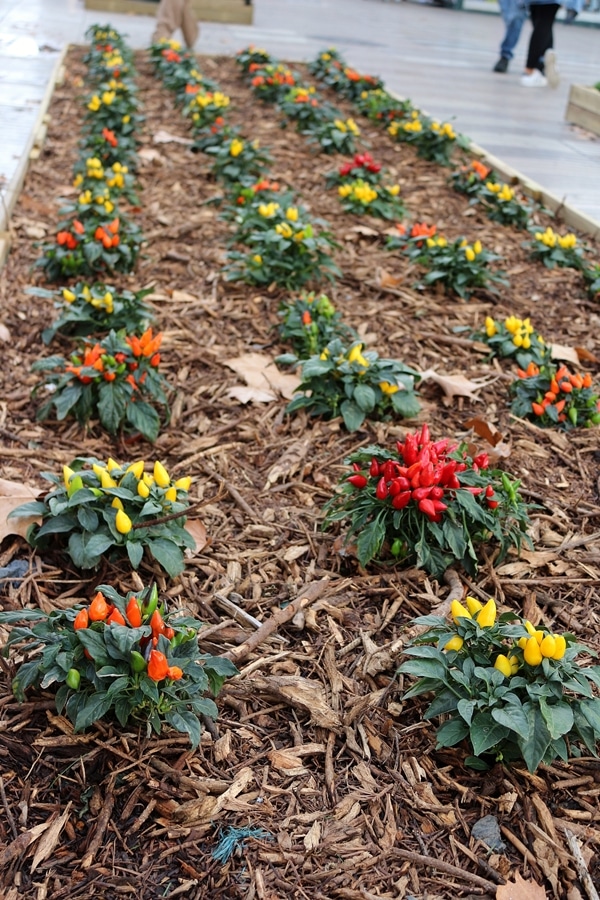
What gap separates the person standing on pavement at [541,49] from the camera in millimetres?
10992

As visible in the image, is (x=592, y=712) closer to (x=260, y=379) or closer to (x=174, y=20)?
(x=260, y=379)

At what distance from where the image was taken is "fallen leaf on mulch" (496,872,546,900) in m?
1.87

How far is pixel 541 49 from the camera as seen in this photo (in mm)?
11539

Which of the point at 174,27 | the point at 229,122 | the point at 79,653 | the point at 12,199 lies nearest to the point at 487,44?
the point at 174,27

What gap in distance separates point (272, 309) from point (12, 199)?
7.04ft

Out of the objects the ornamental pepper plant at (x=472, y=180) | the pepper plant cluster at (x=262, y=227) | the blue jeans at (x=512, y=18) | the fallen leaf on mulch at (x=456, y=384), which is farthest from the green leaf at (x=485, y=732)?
the blue jeans at (x=512, y=18)

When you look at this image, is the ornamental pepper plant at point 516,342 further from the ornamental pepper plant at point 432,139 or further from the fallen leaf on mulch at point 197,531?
the ornamental pepper plant at point 432,139

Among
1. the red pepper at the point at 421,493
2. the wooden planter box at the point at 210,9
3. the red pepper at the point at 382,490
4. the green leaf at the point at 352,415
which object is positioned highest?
the wooden planter box at the point at 210,9

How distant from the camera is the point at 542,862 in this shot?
1.95 meters

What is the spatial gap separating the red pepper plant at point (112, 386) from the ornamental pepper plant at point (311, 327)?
0.73 m

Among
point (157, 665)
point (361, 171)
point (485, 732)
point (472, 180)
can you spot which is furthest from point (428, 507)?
point (472, 180)

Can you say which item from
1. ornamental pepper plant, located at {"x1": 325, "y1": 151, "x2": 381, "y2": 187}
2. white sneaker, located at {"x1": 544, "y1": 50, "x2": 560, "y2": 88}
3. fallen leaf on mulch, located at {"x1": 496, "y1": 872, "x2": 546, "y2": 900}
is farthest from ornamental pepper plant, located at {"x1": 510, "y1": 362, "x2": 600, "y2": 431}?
white sneaker, located at {"x1": 544, "y1": 50, "x2": 560, "y2": 88}

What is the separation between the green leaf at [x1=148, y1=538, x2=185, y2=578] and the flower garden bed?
0.06 ft

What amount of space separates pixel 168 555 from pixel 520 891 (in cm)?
132
